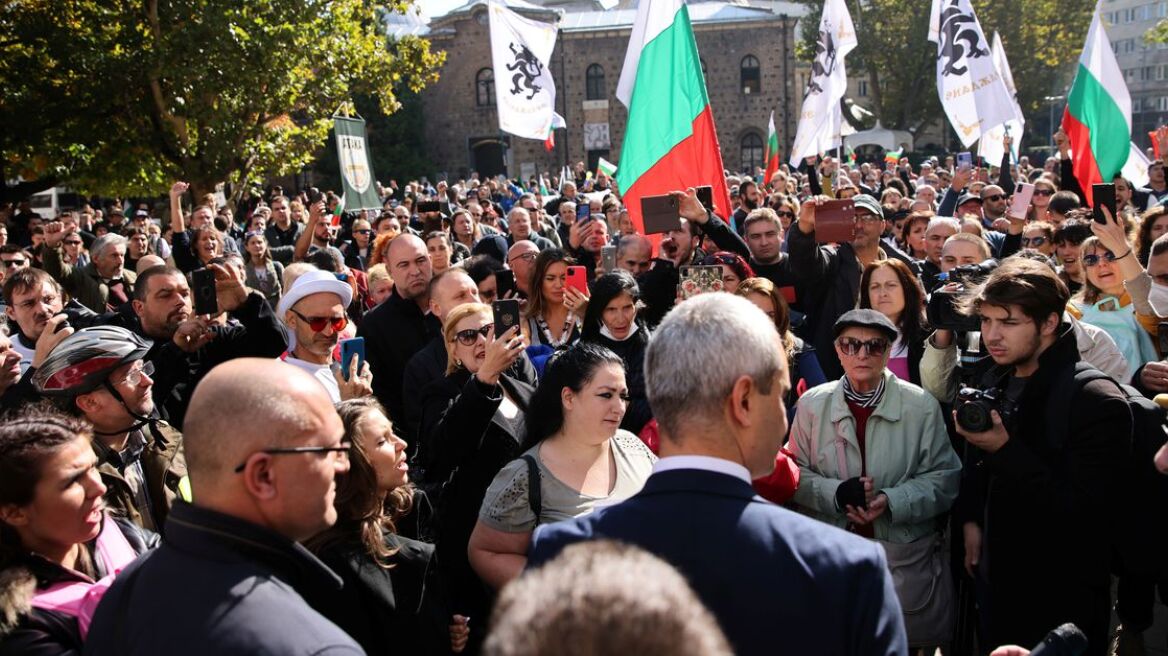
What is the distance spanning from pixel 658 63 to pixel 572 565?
21.4ft

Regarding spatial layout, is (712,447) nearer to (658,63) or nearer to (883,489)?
(883,489)

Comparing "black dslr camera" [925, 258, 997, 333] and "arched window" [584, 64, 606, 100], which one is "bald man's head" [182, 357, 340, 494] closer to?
"black dslr camera" [925, 258, 997, 333]

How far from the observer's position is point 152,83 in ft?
48.3

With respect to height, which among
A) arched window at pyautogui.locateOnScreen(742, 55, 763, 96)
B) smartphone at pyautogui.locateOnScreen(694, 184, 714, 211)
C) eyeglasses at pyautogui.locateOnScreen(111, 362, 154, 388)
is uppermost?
arched window at pyautogui.locateOnScreen(742, 55, 763, 96)

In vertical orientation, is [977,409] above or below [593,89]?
below

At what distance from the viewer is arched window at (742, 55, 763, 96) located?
47847 mm

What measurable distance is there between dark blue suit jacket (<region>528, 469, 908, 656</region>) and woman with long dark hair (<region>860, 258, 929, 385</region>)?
3.34m

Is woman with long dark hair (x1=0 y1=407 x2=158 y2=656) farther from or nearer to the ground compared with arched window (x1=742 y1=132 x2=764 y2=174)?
farther from the ground

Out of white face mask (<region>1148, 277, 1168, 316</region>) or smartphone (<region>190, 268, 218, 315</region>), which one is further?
white face mask (<region>1148, 277, 1168, 316</region>)

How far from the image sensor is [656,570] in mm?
1237

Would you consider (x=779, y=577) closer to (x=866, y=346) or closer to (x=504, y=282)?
(x=866, y=346)

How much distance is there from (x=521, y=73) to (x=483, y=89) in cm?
3852

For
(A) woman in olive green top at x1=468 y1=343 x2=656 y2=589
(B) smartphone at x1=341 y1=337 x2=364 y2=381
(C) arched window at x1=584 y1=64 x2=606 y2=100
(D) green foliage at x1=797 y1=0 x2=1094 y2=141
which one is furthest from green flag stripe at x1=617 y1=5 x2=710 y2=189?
(C) arched window at x1=584 y1=64 x2=606 y2=100

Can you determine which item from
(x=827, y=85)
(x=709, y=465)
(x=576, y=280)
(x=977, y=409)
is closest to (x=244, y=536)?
(x=709, y=465)
